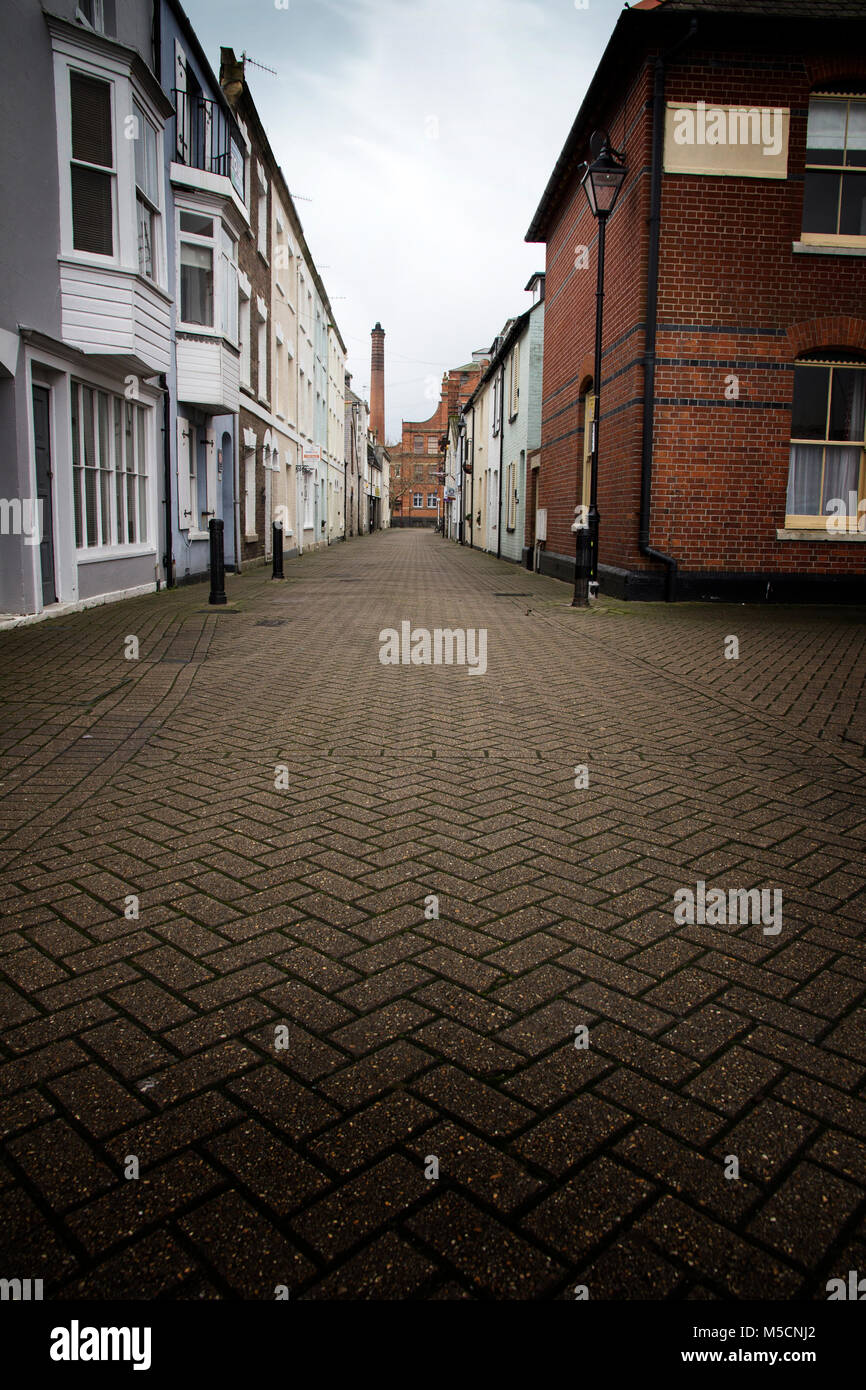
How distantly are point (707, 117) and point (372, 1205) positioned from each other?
46.4 ft

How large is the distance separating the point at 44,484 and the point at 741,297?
30.8ft

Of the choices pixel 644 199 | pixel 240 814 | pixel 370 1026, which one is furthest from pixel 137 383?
pixel 370 1026

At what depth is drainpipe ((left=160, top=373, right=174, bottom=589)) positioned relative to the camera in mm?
14680

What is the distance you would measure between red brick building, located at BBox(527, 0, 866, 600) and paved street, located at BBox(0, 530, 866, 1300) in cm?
776

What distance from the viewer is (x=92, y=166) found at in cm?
1103

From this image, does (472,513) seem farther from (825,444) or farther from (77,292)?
(77,292)

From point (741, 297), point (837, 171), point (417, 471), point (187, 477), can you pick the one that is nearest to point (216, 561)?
point (187, 477)

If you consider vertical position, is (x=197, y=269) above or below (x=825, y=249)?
above

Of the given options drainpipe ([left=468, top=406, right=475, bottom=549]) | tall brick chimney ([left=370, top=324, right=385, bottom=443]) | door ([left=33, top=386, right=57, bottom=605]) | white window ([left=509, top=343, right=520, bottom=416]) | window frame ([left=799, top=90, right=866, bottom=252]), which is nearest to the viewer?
door ([left=33, top=386, right=57, bottom=605])

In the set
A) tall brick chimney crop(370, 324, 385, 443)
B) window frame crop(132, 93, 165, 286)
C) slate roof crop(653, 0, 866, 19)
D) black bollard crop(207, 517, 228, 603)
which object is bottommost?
black bollard crop(207, 517, 228, 603)

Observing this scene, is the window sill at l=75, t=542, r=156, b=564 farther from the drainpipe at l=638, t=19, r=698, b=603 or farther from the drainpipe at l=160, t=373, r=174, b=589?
the drainpipe at l=638, t=19, r=698, b=603

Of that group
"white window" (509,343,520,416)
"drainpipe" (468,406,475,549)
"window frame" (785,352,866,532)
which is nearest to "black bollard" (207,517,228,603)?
"window frame" (785,352,866,532)

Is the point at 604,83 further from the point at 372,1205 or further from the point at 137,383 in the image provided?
the point at 372,1205

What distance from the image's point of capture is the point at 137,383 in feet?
43.3
